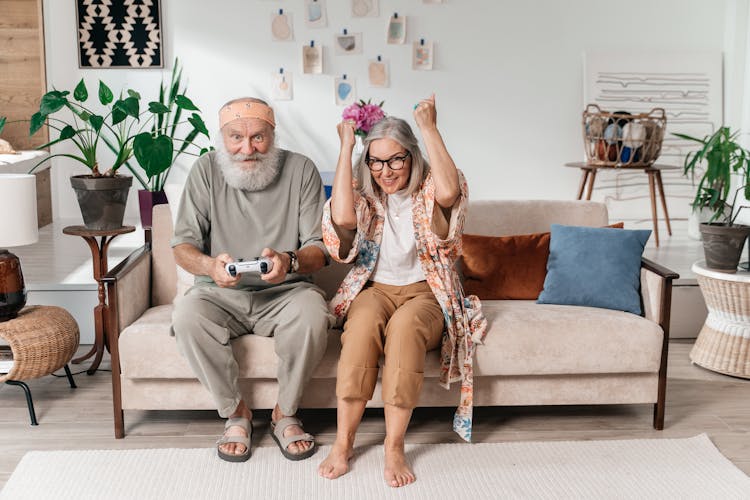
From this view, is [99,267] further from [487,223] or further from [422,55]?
[422,55]

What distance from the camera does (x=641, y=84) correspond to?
6.15m

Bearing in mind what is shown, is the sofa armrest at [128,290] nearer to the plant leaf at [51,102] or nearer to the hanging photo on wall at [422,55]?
the plant leaf at [51,102]

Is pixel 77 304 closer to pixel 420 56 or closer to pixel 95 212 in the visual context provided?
pixel 95 212

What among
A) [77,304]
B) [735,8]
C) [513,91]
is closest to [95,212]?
[77,304]

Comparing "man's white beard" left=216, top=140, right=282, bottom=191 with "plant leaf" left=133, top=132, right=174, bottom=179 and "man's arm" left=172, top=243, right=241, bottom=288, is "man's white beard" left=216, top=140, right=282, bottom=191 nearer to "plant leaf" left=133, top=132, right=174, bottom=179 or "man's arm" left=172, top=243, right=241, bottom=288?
"man's arm" left=172, top=243, right=241, bottom=288

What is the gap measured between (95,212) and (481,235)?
163 cm

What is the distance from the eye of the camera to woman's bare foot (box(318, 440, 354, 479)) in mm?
2625

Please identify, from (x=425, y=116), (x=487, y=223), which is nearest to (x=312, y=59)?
(x=487, y=223)

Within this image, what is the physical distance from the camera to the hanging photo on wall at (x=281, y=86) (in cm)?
615

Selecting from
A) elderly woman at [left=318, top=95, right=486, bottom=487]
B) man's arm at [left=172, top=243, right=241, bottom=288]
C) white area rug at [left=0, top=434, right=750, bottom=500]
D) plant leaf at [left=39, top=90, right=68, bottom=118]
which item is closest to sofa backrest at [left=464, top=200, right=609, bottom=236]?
elderly woman at [left=318, top=95, right=486, bottom=487]

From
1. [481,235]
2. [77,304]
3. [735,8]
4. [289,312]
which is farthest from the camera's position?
[735,8]

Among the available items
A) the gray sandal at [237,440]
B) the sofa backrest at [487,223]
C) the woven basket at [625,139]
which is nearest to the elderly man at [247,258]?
the gray sandal at [237,440]

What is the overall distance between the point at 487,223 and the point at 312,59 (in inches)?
121

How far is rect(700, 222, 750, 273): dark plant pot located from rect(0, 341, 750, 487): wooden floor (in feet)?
1.80
